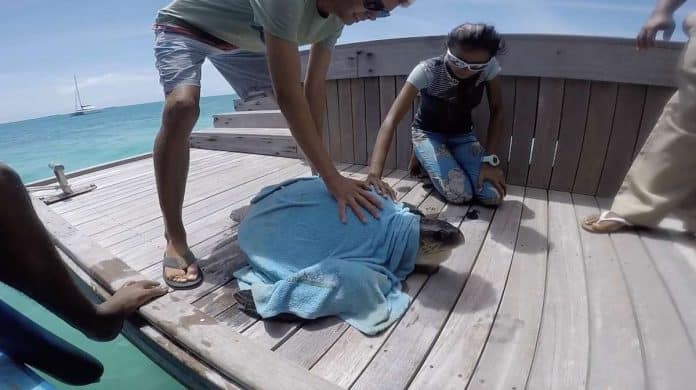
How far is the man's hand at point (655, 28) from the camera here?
1327 millimetres

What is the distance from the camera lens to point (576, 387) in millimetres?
963

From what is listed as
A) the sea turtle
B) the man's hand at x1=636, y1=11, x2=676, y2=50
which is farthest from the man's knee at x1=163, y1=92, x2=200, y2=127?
the man's hand at x1=636, y1=11, x2=676, y2=50

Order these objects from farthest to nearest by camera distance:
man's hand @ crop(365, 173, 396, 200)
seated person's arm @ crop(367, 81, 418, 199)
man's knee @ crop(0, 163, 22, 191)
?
seated person's arm @ crop(367, 81, 418, 199)
man's hand @ crop(365, 173, 396, 200)
man's knee @ crop(0, 163, 22, 191)

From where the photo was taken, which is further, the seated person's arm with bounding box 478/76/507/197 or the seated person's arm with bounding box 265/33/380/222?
the seated person's arm with bounding box 478/76/507/197

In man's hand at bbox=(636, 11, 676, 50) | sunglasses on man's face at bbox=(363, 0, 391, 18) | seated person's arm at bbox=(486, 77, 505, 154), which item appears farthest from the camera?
seated person's arm at bbox=(486, 77, 505, 154)

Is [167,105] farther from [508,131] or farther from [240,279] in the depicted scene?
[508,131]

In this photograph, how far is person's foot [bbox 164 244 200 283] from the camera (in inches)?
59.3

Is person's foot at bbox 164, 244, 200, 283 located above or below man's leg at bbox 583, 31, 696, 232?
below

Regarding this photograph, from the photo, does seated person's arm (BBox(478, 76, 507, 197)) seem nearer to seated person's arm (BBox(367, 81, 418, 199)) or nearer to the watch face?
the watch face

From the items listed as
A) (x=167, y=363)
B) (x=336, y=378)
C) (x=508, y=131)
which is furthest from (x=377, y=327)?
(x=508, y=131)

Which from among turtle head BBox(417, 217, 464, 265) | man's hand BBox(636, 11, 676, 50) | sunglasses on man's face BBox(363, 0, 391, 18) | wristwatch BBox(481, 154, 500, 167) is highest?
sunglasses on man's face BBox(363, 0, 391, 18)

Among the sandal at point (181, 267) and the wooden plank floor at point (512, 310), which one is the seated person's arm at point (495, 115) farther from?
the sandal at point (181, 267)

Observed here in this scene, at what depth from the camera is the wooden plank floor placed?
999 mm

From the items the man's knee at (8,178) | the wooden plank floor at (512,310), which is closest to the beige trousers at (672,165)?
the wooden plank floor at (512,310)
